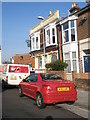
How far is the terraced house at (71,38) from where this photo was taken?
1660 centimetres

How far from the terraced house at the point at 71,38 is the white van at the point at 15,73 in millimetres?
4222

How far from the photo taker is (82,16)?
16891 millimetres

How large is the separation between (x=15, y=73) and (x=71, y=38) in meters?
8.00

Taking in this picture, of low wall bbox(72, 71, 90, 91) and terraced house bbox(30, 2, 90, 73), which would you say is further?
terraced house bbox(30, 2, 90, 73)

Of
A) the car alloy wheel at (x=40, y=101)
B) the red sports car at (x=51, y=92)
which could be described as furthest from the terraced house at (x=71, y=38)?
the car alloy wheel at (x=40, y=101)

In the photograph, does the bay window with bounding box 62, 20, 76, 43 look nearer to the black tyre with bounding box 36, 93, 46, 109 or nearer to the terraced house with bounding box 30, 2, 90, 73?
the terraced house with bounding box 30, 2, 90, 73

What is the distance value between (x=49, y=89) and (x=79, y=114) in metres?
1.59

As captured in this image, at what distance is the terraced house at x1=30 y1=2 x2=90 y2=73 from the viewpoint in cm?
1660

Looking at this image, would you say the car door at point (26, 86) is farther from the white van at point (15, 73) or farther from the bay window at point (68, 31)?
the bay window at point (68, 31)

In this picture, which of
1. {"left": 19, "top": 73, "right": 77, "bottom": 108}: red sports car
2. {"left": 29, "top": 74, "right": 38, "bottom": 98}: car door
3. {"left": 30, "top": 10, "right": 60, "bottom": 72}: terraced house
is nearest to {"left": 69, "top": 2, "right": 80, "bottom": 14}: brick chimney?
{"left": 30, "top": 10, "right": 60, "bottom": 72}: terraced house

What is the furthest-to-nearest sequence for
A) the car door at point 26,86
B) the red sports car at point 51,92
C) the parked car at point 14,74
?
the parked car at point 14,74 → the car door at point 26,86 → the red sports car at point 51,92

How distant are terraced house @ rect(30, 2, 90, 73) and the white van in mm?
4222

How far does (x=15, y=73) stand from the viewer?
1364cm

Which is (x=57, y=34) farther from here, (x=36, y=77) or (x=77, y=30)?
(x=36, y=77)
